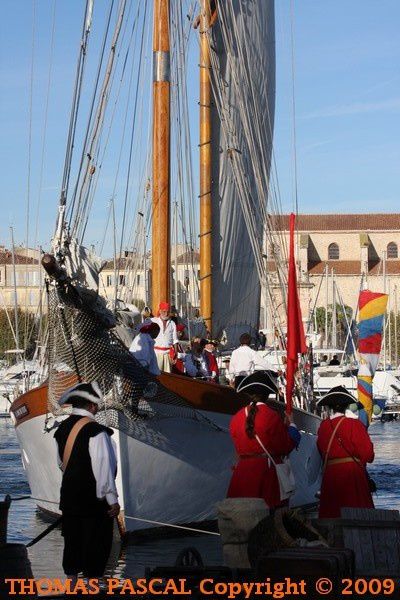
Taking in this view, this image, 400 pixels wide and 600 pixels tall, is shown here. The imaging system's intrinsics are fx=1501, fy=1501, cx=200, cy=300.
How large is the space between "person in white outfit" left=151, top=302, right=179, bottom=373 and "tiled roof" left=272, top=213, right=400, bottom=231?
132830mm

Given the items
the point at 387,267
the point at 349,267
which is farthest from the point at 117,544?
the point at 349,267

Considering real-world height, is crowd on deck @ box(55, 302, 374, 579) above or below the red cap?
below

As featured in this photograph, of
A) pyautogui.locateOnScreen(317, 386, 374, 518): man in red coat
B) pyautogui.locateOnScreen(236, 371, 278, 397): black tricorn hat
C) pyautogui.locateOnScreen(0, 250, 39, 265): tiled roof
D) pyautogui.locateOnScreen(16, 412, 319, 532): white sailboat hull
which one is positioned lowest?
pyautogui.locateOnScreen(16, 412, 319, 532): white sailboat hull

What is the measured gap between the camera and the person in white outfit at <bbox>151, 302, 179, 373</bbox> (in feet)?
59.9

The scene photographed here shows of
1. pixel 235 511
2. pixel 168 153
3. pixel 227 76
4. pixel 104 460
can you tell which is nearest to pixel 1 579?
pixel 104 460

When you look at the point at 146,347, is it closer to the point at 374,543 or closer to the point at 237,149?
the point at 374,543

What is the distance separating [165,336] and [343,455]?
5918 millimetres

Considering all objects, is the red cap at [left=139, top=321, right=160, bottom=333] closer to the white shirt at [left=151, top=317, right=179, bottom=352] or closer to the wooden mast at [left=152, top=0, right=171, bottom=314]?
the white shirt at [left=151, top=317, right=179, bottom=352]

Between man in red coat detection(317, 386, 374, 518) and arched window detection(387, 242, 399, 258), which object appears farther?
arched window detection(387, 242, 399, 258)

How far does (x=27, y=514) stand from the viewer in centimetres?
2170

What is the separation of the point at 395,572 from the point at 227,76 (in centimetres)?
1477

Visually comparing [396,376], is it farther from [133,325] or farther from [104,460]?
[104,460]

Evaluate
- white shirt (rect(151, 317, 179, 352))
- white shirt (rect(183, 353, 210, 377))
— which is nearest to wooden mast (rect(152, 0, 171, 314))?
white shirt (rect(183, 353, 210, 377))

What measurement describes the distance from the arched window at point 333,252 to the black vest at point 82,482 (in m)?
142
